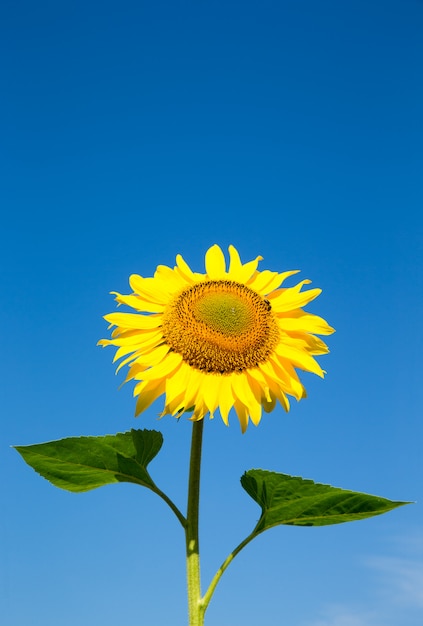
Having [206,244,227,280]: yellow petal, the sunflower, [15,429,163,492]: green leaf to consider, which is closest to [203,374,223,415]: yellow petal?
the sunflower

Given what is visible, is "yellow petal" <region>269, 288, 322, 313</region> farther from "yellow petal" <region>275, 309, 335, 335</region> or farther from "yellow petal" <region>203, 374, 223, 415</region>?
"yellow petal" <region>203, 374, 223, 415</region>

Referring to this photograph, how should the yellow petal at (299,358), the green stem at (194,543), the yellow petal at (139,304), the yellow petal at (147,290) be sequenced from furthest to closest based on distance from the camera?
the yellow petal at (147,290), the yellow petal at (139,304), the yellow petal at (299,358), the green stem at (194,543)

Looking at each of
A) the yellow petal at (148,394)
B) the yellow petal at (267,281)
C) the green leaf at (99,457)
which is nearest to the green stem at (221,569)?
the green leaf at (99,457)

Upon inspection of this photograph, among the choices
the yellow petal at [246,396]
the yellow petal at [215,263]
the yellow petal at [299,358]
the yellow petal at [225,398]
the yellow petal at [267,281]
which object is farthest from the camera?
the yellow petal at [215,263]

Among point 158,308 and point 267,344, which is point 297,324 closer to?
point 267,344

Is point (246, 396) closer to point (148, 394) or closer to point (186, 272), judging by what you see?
point (148, 394)

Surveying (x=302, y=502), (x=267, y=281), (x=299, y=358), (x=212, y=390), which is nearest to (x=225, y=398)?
(x=212, y=390)

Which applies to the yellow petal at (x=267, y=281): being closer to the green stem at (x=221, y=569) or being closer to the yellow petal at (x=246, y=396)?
the yellow petal at (x=246, y=396)
